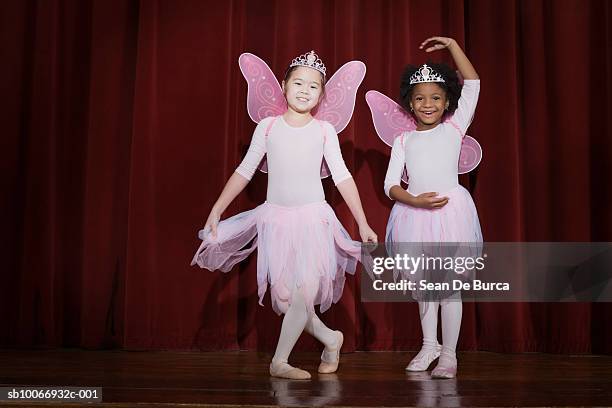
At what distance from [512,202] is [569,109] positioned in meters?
0.51

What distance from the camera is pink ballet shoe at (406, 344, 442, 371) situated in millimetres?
2525

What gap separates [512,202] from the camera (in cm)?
310

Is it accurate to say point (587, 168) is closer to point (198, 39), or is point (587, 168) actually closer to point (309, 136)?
point (309, 136)

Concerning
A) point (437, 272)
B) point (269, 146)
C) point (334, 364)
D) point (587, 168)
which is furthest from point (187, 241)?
point (587, 168)

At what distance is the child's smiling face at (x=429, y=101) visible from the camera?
259cm

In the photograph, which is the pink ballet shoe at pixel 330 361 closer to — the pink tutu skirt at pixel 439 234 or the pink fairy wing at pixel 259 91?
the pink tutu skirt at pixel 439 234

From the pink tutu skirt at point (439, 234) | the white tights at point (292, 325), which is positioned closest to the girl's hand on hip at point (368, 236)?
the pink tutu skirt at point (439, 234)

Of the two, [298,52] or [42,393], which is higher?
[298,52]

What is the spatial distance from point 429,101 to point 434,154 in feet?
0.68

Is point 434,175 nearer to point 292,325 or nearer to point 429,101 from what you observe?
point 429,101

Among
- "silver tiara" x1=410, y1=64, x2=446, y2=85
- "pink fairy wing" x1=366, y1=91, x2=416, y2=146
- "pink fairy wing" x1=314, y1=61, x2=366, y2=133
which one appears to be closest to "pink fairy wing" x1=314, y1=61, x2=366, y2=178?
"pink fairy wing" x1=314, y1=61, x2=366, y2=133

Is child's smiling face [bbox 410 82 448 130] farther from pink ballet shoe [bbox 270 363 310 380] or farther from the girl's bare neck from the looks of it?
pink ballet shoe [bbox 270 363 310 380]

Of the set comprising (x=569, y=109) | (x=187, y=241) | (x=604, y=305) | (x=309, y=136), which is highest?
(x=569, y=109)

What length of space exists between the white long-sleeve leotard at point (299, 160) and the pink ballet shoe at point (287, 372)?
0.59 metres
